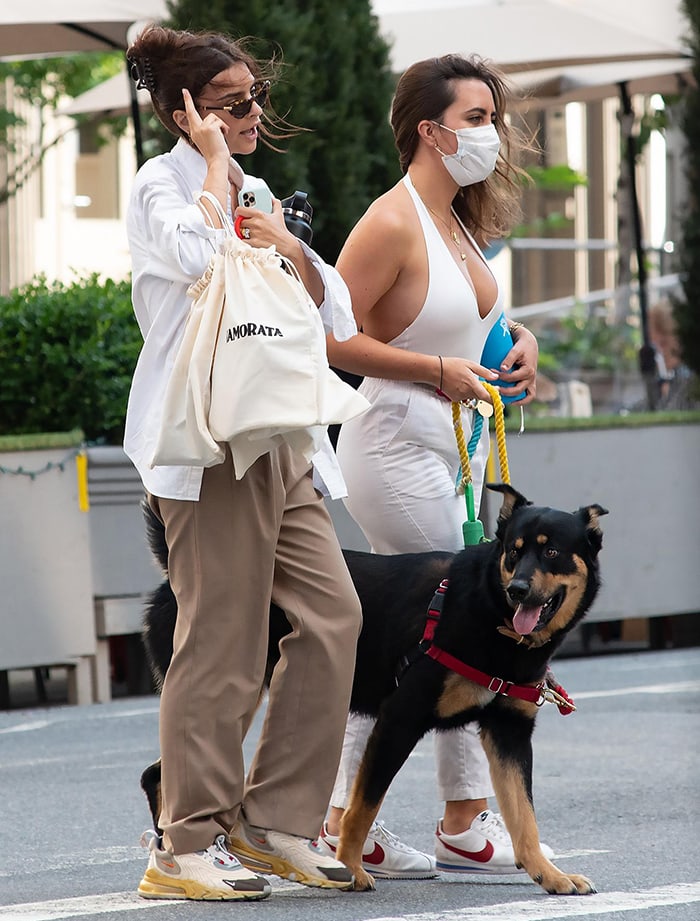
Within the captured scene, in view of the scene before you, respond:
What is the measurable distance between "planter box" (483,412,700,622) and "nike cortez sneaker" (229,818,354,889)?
5995mm

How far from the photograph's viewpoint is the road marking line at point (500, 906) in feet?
13.5

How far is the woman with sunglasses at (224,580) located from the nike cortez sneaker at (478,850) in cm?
52

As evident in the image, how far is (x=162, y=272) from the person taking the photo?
4223 mm

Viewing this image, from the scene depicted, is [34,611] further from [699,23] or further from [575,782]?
[699,23]

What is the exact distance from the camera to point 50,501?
873 centimetres

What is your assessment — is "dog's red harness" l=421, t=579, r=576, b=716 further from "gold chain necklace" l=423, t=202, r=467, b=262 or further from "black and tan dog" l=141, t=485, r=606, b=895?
Answer: "gold chain necklace" l=423, t=202, r=467, b=262

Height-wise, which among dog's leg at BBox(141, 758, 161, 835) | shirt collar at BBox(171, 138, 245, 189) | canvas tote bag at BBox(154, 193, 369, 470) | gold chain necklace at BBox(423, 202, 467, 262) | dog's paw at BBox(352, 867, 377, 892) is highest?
shirt collar at BBox(171, 138, 245, 189)

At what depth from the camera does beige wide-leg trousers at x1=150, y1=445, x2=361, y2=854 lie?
425 cm

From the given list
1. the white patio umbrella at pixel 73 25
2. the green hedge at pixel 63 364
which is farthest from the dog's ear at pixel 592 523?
the white patio umbrella at pixel 73 25


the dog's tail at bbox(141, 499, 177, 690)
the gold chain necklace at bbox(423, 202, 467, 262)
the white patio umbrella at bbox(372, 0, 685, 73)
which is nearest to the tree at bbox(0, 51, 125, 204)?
the white patio umbrella at bbox(372, 0, 685, 73)

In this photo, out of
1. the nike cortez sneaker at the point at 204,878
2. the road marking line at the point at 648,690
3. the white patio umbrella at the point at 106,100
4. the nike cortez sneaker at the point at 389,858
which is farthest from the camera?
the white patio umbrella at the point at 106,100

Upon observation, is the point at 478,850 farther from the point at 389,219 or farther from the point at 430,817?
the point at 389,219

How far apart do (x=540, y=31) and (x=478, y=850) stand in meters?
8.39

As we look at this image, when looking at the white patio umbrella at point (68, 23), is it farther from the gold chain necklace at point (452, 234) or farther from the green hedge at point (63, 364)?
the gold chain necklace at point (452, 234)
